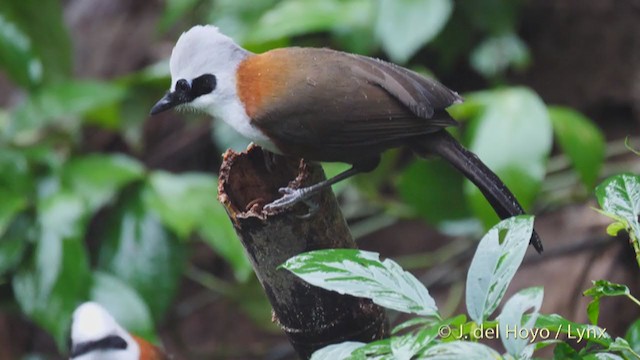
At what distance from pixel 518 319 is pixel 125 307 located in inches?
82.7

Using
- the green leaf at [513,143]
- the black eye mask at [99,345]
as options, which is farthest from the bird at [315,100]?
the black eye mask at [99,345]

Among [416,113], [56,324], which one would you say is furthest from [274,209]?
[56,324]

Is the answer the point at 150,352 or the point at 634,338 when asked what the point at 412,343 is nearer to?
the point at 634,338

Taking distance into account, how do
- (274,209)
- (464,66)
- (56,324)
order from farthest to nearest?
(464,66)
(56,324)
(274,209)

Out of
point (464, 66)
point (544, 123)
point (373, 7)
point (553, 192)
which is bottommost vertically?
point (553, 192)

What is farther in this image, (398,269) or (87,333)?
(87,333)

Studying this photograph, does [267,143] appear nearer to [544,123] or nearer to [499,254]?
[499,254]

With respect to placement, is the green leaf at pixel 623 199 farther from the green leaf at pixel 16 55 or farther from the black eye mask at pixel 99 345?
the green leaf at pixel 16 55

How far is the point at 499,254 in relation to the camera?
38.6 inches

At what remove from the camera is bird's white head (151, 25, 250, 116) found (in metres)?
1.65

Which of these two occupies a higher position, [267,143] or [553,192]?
[267,143]

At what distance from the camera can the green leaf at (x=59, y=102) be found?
3.06 metres

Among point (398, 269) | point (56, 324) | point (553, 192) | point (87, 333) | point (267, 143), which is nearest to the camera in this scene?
point (398, 269)

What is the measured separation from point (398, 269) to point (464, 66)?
291 centimetres
